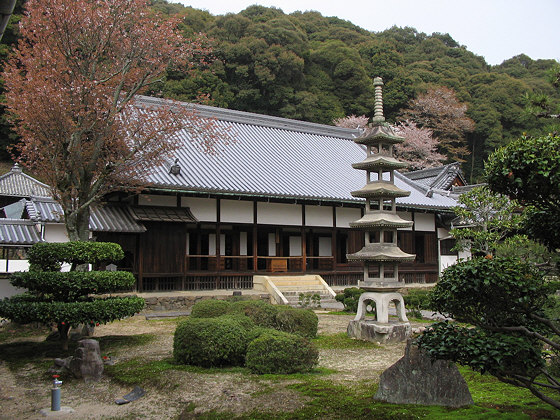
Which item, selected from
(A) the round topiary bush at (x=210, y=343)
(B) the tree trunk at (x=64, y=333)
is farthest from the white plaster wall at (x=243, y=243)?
(A) the round topiary bush at (x=210, y=343)

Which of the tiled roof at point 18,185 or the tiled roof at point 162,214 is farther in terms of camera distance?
the tiled roof at point 18,185

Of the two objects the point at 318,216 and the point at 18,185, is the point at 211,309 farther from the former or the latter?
→ the point at 18,185

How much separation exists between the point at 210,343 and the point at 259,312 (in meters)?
2.24

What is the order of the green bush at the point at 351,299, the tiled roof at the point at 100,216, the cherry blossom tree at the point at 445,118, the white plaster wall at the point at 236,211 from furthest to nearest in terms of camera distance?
the cherry blossom tree at the point at 445,118 → the white plaster wall at the point at 236,211 → the green bush at the point at 351,299 → the tiled roof at the point at 100,216

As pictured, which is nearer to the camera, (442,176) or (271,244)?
(271,244)

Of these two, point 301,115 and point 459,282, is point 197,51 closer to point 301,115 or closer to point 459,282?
point 459,282

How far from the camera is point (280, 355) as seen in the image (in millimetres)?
7770

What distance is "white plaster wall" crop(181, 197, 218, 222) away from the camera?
1892 centimetres

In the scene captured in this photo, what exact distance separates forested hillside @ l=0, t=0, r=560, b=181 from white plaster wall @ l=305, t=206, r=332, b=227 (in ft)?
71.5

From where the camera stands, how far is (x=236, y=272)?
19.7m

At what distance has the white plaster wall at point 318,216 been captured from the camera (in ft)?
71.7

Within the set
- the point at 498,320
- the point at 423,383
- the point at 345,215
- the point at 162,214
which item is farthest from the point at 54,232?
the point at 498,320

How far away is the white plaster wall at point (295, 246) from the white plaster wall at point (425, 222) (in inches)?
245

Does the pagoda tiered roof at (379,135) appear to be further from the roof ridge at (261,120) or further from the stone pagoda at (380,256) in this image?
the roof ridge at (261,120)
